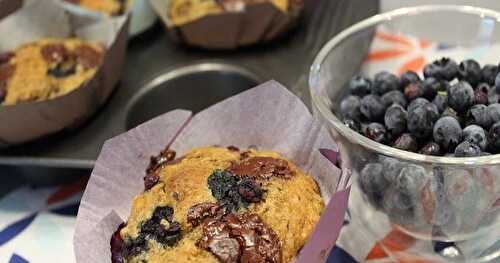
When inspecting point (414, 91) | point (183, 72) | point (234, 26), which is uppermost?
point (414, 91)

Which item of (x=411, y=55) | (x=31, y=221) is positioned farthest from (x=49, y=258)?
(x=411, y=55)

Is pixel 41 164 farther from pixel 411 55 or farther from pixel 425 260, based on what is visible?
pixel 411 55

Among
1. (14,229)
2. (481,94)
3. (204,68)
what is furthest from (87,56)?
(481,94)

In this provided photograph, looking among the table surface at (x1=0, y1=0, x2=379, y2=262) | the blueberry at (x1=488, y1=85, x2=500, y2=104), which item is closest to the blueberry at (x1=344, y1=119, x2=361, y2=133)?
the blueberry at (x1=488, y1=85, x2=500, y2=104)

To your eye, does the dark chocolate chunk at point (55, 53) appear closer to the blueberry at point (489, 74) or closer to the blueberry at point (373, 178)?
the blueberry at point (373, 178)

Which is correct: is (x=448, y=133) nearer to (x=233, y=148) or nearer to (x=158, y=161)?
(x=233, y=148)

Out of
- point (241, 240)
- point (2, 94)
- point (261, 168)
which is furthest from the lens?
point (2, 94)

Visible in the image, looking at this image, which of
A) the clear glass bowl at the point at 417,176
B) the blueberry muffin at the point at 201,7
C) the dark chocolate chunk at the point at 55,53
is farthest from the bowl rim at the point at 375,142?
the dark chocolate chunk at the point at 55,53

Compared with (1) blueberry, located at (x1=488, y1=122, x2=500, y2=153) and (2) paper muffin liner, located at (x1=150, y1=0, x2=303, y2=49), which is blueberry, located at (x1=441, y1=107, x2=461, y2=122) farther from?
(2) paper muffin liner, located at (x1=150, y1=0, x2=303, y2=49)
